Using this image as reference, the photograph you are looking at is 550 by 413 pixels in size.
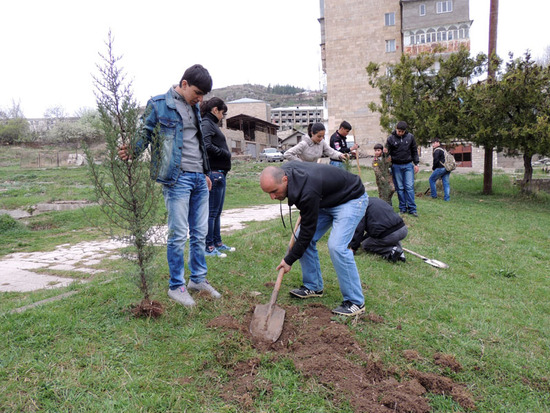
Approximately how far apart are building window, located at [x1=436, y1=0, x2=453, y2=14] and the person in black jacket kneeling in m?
39.8

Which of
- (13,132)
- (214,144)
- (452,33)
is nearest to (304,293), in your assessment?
(214,144)

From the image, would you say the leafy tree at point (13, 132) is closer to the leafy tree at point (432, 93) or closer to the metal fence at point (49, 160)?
the metal fence at point (49, 160)

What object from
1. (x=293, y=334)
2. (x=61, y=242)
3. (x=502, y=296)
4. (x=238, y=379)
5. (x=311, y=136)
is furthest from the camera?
(x=61, y=242)

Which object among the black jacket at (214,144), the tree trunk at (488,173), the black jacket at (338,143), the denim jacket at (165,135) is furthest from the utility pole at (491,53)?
the denim jacket at (165,135)

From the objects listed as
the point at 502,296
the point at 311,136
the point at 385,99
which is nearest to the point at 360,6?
the point at 385,99

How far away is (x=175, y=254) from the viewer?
346 centimetres

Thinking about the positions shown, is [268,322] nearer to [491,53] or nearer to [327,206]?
[327,206]

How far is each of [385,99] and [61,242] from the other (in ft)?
40.6

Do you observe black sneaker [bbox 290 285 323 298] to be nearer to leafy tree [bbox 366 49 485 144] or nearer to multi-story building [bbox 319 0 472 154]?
leafy tree [bbox 366 49 485 144]

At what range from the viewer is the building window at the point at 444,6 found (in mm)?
37312

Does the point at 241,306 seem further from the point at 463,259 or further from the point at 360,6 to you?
the point at 360,6

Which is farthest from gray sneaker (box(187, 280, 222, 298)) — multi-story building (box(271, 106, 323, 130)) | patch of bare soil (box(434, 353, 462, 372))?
multi-story building (box(271, 106, 323, 130))

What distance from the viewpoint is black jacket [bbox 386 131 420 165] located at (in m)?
8.10

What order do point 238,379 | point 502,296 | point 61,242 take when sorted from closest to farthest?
point 238,379 → point 502,296 → point 61,242
